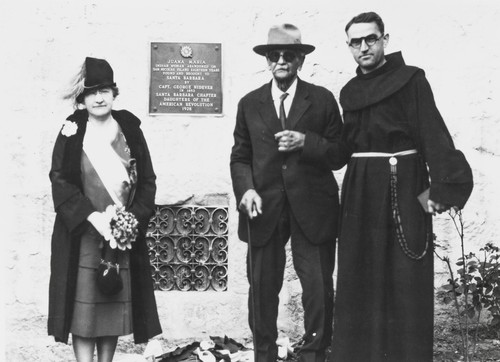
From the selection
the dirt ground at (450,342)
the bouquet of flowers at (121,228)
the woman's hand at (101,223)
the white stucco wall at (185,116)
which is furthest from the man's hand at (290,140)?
the dirt ground at (450,342)

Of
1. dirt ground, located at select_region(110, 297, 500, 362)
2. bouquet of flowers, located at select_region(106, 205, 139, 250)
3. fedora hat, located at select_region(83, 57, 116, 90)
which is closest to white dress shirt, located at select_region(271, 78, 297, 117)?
fedora hat, located at select_region(83, 57, 116, 90)

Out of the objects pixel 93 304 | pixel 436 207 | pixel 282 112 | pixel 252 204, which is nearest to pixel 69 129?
pixel 93 304

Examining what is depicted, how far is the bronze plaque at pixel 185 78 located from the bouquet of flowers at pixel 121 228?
181cm

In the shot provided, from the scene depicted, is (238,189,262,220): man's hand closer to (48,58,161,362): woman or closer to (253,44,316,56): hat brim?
(48,58,161,362): woman

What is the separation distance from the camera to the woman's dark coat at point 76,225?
4508 mm

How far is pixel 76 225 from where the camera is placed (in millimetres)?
4484

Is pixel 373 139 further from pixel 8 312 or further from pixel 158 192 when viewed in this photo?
pixel 8 312

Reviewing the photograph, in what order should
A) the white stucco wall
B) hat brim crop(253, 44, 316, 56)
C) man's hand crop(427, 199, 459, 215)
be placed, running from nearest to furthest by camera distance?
man's hand crop(427, 199, 459, 215)
hat brim crop(253, 44, 316, 56)
the white stucco wall

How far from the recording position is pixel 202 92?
20.3 feet

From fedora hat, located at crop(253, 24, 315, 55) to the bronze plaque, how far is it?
1390 millimetres

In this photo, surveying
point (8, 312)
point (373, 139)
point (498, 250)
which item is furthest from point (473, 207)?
point (8, 312)

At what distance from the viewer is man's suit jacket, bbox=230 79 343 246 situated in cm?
466

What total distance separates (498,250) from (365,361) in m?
1.86

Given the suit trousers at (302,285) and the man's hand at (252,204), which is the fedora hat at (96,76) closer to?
the man's hand at (252,204)
